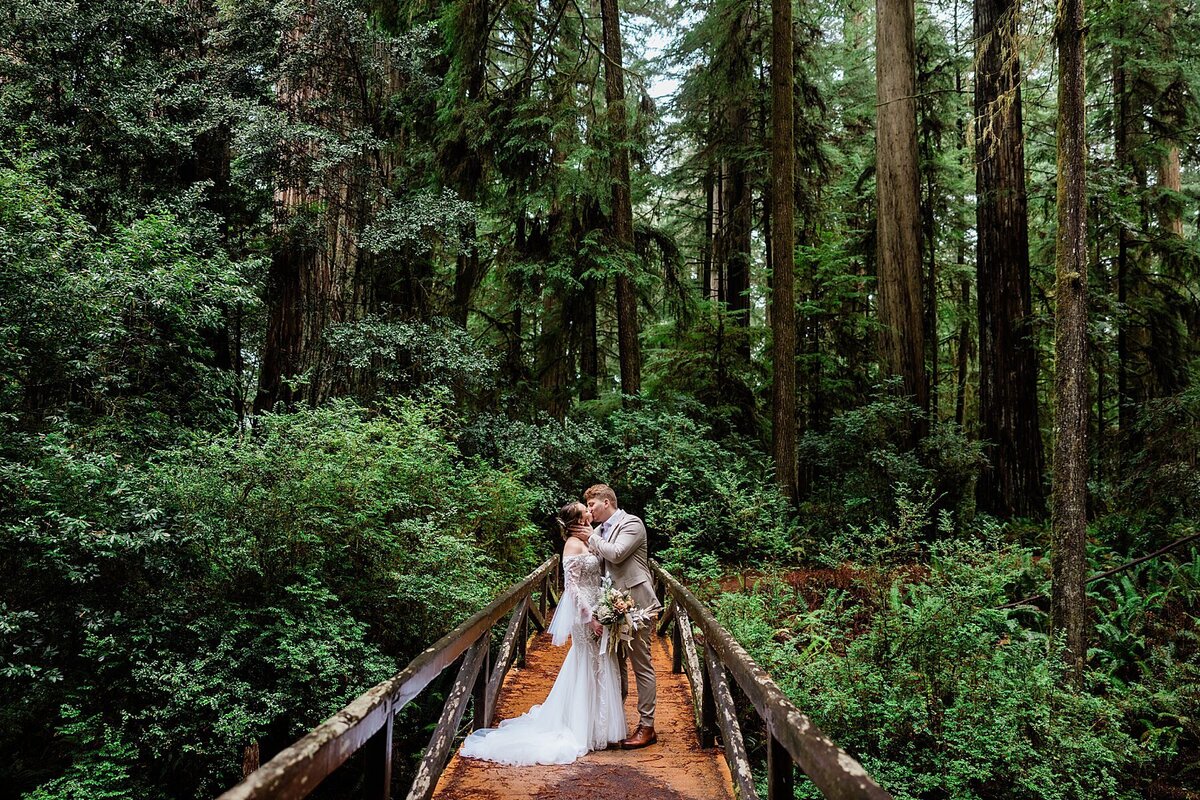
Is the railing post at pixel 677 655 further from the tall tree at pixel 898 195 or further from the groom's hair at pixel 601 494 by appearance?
the tall tree at pixel 898 195

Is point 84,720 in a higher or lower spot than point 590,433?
lower

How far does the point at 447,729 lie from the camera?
12.9 feet

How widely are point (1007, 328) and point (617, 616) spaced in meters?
10.4

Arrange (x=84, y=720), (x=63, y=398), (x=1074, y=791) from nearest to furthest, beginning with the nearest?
(x=1074, y=791) < (x=84, y=720) < (x=63, y=398)

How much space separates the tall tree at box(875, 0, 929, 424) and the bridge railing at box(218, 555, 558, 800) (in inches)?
412

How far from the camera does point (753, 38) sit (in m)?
15.5

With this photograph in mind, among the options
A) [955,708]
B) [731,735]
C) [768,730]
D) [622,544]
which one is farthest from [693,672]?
[768,730]

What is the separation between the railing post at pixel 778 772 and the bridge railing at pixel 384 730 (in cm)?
149

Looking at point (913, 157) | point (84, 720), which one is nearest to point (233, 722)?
point (84, 720)

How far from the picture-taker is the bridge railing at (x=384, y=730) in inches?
71.3

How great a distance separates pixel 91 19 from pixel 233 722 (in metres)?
10.3

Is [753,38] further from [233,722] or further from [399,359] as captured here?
[233,722]

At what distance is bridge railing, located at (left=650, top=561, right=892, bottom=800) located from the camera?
1.94m

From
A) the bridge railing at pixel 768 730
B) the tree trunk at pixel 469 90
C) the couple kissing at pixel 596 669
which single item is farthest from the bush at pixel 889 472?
the tree trunk at pixel 469 90
